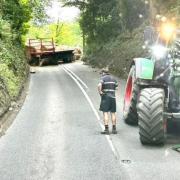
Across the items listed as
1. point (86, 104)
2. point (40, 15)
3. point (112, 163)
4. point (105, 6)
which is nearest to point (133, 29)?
point (105, 6)

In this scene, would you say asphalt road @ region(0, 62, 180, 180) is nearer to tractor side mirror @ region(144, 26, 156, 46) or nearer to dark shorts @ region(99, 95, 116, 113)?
dark shorts @ region(99, 95, 116, 113)

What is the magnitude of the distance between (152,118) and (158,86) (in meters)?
→ 1.17

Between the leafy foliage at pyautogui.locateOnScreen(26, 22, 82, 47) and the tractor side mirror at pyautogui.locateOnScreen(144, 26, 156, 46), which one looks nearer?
the tractor side mirror at pyautogui.locateOnScreen(144, 26, 156, 46)

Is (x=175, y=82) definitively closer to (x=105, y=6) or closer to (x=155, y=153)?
(x=155, y=153)

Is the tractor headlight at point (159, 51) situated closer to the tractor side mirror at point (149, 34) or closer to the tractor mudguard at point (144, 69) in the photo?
the tractor mudguard at point (144, 69)

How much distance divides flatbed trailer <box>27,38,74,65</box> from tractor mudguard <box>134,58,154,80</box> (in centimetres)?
3927

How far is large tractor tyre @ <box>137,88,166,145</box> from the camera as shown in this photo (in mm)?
12398

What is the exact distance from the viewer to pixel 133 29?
41.7 metres

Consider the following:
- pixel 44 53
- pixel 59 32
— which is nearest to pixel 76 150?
pixel 44 53

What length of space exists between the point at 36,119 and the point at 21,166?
7.06m

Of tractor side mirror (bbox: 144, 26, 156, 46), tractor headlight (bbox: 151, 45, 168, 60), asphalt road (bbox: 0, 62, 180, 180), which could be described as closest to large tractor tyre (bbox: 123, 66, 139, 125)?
asphalt road (bbox: 0, 62, 180, 180)

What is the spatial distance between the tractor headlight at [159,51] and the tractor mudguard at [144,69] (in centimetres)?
37

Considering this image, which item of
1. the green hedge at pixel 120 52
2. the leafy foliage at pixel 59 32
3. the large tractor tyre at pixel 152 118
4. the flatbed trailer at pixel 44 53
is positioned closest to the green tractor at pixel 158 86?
the large tractor tyre at pixel 152 118

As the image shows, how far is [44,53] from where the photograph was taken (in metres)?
54.4
